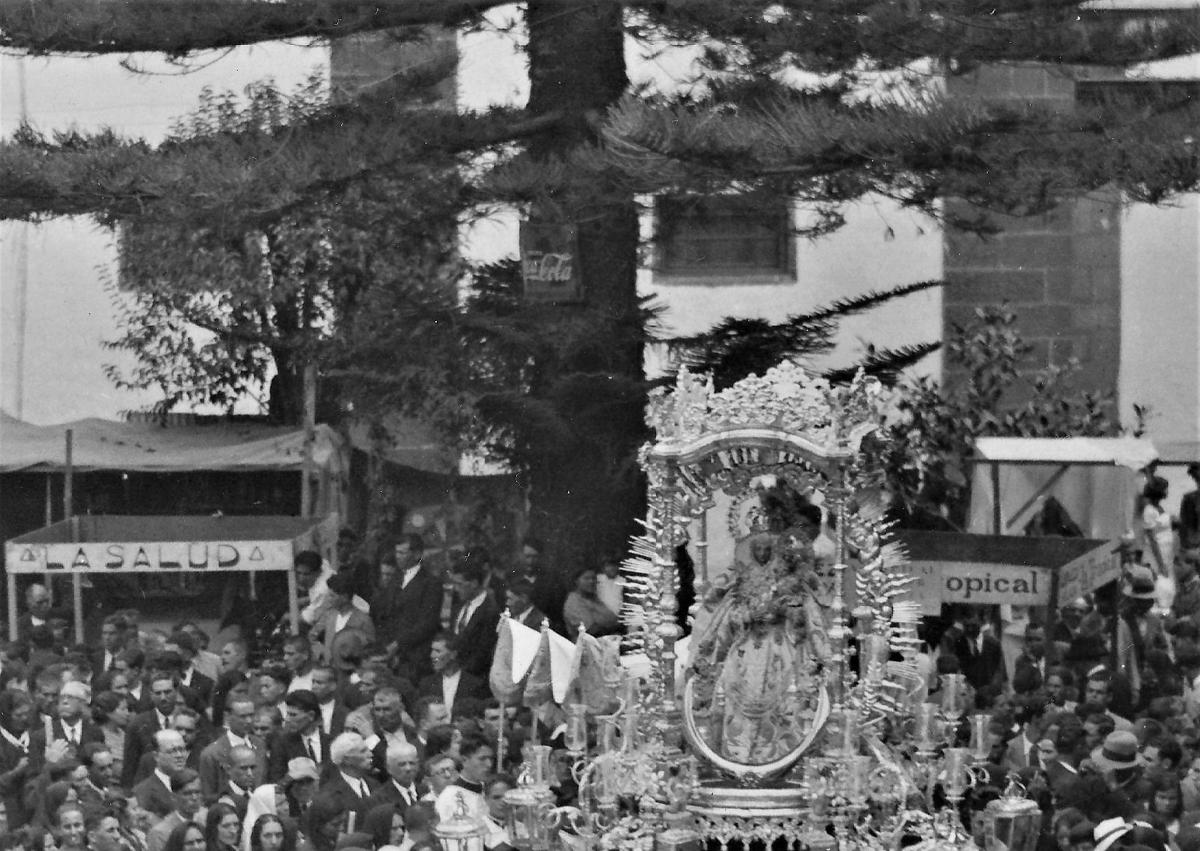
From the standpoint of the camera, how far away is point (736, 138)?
949 centimetres

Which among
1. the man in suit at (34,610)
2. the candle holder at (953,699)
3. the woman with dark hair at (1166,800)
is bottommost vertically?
the woman with dark hair at (1166,800)

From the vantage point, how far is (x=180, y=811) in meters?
9.27

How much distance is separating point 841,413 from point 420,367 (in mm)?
3431

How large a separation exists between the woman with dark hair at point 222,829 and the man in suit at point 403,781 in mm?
521

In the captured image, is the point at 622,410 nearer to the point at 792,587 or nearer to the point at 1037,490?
the point at 1037,490

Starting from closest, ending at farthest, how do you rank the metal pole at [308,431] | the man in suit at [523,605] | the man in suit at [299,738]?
the man in suit at [299,738], the man in suit at [523,605], the metal pole at [308,431]

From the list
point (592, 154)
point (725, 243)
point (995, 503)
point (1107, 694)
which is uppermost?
point (592, 154)

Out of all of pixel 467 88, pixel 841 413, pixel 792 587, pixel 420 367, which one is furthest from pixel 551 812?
pixel 467 88

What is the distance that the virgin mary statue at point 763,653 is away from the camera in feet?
26.9

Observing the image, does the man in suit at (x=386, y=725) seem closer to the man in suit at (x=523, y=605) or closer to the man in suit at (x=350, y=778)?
the man in suit at (x=350, y=778)

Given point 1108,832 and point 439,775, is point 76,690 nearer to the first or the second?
point 439,775

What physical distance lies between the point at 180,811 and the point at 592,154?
3147mm

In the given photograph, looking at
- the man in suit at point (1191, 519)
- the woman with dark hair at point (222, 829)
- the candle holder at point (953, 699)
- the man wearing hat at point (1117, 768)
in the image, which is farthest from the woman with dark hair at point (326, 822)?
the man in suit at point (1191, 519)

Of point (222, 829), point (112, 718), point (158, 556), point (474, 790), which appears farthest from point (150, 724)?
point (474, 790)
